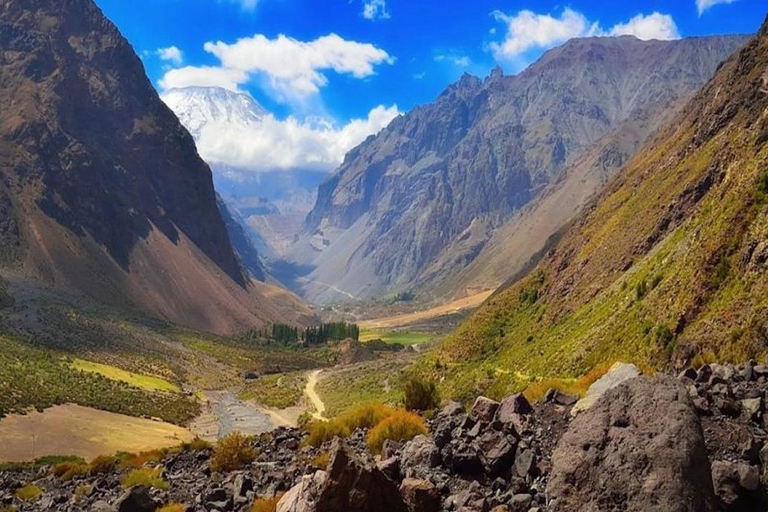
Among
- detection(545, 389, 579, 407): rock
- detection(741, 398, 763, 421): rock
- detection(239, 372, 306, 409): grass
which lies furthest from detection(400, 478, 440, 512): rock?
detection(239, 372, 306, 409): grass

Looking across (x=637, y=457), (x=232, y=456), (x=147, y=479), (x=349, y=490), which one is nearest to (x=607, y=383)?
(x=637, y=457)

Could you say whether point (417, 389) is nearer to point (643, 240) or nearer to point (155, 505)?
point (155, 505)

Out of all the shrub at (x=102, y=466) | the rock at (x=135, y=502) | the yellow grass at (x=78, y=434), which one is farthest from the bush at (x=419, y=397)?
the yellow grass at (x=78, y=434)

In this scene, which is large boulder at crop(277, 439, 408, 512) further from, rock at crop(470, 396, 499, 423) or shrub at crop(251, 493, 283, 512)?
rock at crop(470, 396, 499, 423)

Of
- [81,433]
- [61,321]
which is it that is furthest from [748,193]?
[61,321]

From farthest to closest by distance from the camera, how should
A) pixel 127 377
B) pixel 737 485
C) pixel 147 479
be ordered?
pixel 127 377, pixel 147 479, pixel 737 485

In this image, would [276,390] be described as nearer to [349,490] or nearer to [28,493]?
[28,493]
